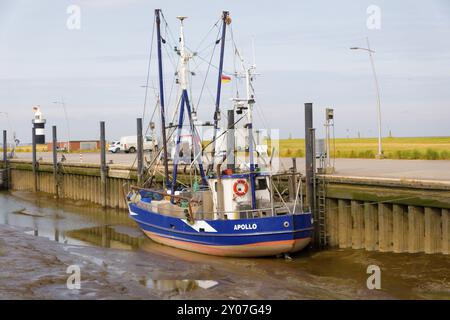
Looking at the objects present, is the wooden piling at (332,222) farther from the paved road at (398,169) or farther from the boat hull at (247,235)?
the paved road at (398,169)

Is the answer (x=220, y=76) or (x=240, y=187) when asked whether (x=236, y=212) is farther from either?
(x=220, y=76)

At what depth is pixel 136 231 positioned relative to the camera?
89.2 feet

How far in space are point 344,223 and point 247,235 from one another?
11.9 feet

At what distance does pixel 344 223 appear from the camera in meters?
20.4

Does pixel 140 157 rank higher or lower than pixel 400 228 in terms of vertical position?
higher

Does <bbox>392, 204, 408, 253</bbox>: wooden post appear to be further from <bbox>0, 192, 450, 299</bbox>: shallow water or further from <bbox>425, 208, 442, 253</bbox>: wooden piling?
<bbox>425, 208, 442, 253</bbox>: wooden piling

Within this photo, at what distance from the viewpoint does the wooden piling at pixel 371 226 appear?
63.6 ft

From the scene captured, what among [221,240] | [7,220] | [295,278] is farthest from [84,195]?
[295,278]

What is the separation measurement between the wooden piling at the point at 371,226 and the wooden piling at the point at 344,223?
2.63 feet

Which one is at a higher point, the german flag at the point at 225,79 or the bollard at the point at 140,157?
the german flag at the point at 225,79

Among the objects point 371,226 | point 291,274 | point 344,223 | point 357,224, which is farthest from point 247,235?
point 371,226

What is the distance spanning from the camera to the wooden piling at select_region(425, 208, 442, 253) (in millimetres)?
17766

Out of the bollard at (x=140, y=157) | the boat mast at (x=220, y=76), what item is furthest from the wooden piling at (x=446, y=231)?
the bollard at (x=140, y=157)
